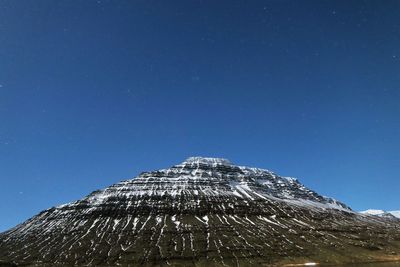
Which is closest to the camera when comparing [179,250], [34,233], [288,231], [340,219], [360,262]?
[360,262]

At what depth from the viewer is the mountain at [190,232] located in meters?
96.5

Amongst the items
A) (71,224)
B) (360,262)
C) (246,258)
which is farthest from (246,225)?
(71,224)

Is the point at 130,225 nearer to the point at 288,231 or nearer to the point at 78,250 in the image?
the point at 78,250

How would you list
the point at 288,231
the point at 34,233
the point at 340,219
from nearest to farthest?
the point at 288,231
the point at 34,233
the point at 340,219

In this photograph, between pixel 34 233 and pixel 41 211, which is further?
pixel 41 211

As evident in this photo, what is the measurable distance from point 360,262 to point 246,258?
98.2 ft

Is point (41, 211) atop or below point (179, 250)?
atop

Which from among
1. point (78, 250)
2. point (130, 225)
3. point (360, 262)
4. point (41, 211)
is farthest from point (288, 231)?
point (41, 211)

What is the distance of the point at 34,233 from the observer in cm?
13312

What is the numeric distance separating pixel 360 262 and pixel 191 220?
→ 216 ft

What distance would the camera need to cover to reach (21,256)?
105 metres

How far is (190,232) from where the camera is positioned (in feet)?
398

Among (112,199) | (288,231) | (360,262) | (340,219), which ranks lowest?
(360,262)

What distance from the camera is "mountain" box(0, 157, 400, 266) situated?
317 ft
